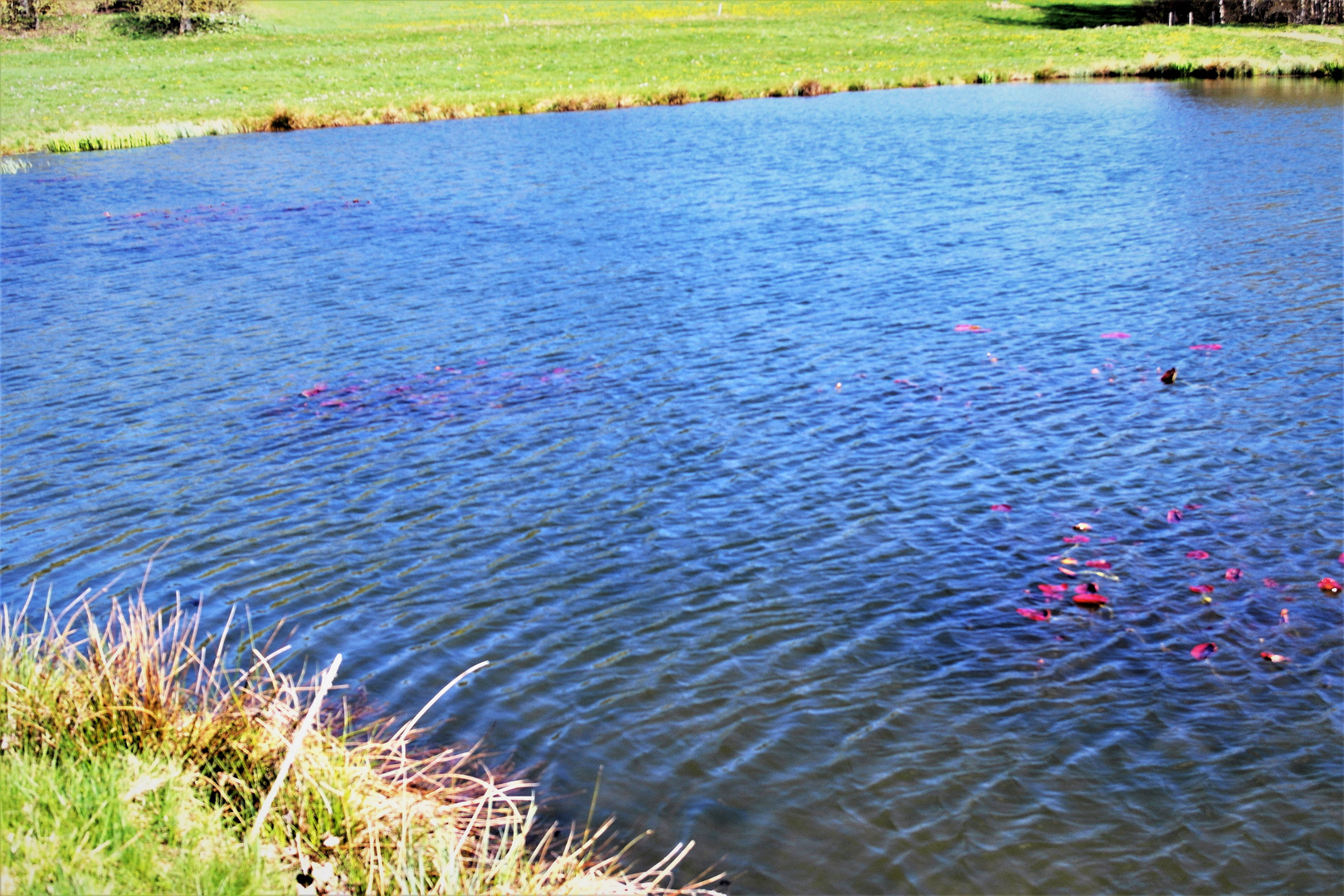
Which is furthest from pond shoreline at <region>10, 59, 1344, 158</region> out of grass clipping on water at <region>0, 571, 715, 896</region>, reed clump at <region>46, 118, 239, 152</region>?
grass clipping on water at <region>0, 571, 715, 896</region>

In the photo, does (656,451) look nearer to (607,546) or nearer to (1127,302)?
(607,546)

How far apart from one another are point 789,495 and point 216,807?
5.73 m

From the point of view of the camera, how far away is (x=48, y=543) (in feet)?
28.7

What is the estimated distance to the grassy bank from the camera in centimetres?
4394

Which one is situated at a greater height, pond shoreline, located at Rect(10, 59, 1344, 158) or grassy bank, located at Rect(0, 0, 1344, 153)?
grassy bank, located at Rect(0, 0, 1344, 153)

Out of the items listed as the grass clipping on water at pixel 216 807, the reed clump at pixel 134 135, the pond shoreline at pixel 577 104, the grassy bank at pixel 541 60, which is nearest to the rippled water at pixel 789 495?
the grass clipping on water at pixel 216 807

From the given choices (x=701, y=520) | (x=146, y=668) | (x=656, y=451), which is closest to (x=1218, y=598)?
(x=701, y=520)

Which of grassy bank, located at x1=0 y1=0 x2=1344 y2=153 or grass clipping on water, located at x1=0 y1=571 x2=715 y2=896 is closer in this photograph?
grass clipping on water, located at x1=0 y1=571 x2=715 y2=896

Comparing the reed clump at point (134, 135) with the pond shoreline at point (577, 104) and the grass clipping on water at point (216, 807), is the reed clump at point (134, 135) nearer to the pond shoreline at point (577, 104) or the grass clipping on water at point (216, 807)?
the pond shoreline at point (577, 104)

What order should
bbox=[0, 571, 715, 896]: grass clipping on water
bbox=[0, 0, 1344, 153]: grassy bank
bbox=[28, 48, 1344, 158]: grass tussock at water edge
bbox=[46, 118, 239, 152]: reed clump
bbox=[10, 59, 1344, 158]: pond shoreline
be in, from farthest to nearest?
bbox=[0, 0, 1344, 153]: grassy bank, bbox=[28, 48, 1344, 158]: grass tussock at water edge, bbox=[10, 59, 1344, 158]: pond shoreline, bbox=[46, 118, 239, 152]: reed clump, bbox=[0, 571, 715, 896]: grass clipping on water

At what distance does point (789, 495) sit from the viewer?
30.4 feet

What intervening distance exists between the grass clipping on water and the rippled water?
41.2 inches

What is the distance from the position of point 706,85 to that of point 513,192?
24.9 m

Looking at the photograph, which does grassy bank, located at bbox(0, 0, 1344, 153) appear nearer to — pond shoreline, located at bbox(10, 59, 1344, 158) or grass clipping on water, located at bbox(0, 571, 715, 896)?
pond shoreline, located at bbox(10, 59, 1344, 158)
